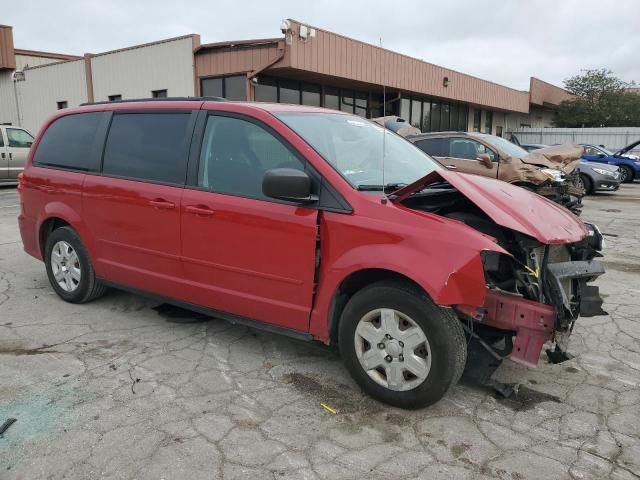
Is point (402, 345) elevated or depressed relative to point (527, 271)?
Answer: depressed

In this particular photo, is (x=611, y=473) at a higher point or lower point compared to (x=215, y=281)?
lower

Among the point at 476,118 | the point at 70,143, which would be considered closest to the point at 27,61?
the point at 476,118

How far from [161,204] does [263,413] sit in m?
1.73

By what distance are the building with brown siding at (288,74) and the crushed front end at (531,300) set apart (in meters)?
9.11

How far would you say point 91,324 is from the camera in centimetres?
443

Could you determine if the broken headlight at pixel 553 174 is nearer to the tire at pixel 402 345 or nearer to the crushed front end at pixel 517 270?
the crushed front end at pixel 517 270

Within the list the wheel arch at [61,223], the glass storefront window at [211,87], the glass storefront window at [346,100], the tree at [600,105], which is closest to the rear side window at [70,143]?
the wheel arch at [61,223]

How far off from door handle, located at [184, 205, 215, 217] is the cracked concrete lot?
1028 mm

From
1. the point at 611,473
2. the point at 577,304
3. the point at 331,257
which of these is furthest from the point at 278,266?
the point at 611,473

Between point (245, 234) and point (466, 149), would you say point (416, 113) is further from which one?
point (245, 234)

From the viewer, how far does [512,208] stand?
10.2 ft

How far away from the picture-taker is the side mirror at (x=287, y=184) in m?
3.13

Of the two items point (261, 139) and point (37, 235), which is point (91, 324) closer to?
point (37, 235)

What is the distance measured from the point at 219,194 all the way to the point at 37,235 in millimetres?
2432
